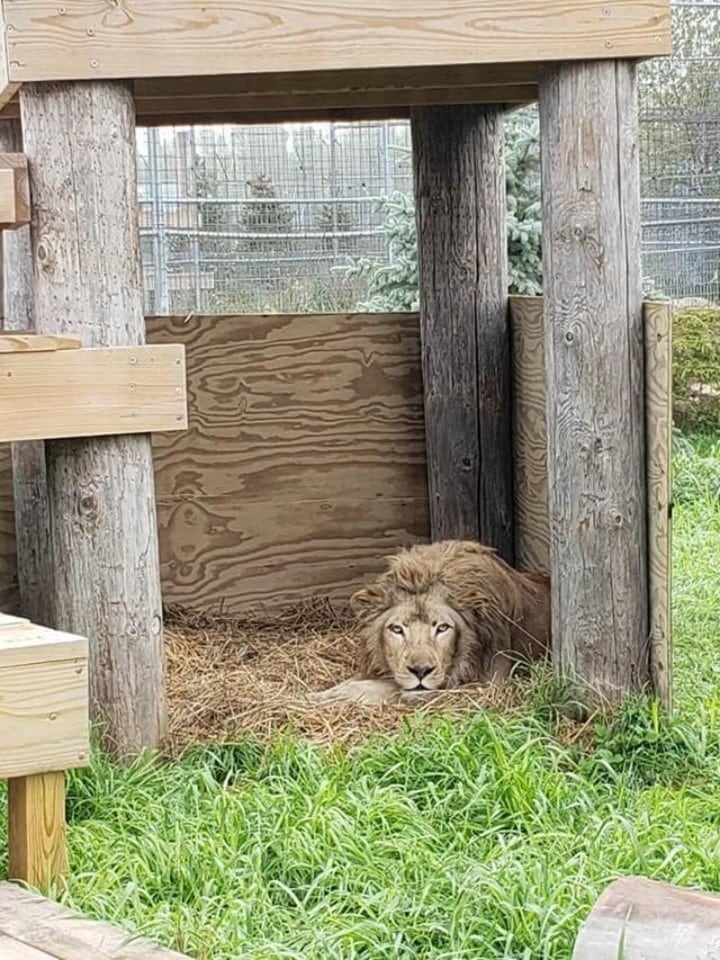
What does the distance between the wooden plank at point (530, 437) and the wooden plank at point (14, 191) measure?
Answer: 2.29 m

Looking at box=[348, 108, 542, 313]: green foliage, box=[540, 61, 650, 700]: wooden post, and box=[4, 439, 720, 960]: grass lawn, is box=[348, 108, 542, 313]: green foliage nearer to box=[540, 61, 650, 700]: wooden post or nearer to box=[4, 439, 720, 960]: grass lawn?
box=[540, 61, 650, 700]: wooden post

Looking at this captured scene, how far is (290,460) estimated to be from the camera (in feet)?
24.1

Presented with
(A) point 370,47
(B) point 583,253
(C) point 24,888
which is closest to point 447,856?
(C) point 24,888

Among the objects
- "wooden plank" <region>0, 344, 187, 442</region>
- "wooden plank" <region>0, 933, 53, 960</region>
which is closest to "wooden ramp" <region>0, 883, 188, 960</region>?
"wooden plank" <region>0, 933, 53, 960</region>

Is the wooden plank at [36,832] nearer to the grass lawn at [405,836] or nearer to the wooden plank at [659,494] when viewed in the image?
the grass lawn at [405,836]

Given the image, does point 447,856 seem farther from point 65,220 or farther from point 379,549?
point 379,549

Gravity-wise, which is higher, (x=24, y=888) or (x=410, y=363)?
(x=410, y=363)

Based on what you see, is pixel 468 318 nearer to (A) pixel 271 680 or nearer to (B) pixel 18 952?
(A) pixel 271 680

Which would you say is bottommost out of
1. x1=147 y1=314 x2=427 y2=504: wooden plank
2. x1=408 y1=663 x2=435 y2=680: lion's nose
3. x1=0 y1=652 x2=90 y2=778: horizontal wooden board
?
x1=408 y1=663 x2=435 y2=680: lion's nose

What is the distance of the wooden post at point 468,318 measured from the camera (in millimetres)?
7062

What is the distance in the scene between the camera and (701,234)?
1599 cm

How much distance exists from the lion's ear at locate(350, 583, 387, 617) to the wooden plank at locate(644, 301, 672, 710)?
3.70 ft

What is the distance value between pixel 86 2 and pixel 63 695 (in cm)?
220

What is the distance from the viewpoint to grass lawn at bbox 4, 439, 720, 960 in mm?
3662
